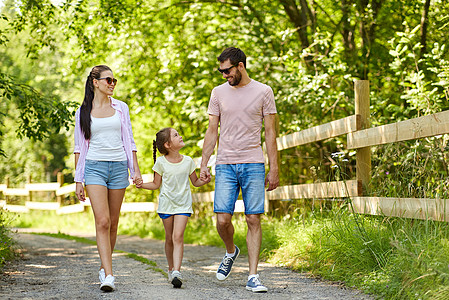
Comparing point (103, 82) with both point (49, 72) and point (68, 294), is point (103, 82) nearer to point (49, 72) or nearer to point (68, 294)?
point (68, 294)

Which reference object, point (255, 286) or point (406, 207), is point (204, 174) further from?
point (406, 207)

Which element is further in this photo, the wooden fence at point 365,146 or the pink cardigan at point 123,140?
the pink cardigan at point 123,140

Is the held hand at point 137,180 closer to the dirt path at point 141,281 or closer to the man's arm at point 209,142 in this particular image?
the man's arm at point 209,142

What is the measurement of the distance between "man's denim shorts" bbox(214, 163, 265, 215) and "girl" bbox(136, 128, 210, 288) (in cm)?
25

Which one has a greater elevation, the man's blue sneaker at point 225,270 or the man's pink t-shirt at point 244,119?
the man's pink t-shirt at point 244,119

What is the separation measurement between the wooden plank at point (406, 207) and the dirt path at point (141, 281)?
82cm

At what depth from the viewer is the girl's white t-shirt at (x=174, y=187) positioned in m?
5.12

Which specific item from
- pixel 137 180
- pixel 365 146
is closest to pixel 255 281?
Result: pixel 137 180

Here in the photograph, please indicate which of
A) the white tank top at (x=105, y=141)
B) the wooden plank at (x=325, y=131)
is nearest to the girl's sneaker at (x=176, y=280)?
the white tank top at (x=105, y=141)

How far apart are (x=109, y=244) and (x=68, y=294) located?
519 millimetres

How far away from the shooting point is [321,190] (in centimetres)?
648

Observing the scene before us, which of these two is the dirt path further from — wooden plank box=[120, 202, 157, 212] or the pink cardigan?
wooden plank box=[120, 202, 157, 212]

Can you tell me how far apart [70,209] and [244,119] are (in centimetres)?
1130

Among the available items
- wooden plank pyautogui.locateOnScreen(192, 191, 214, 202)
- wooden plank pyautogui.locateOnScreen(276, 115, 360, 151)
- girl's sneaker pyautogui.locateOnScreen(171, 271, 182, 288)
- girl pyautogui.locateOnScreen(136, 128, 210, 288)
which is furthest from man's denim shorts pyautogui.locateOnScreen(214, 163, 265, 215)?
wooden plank pyautogui.locateOnScreen(192, 191, 214, 202)
